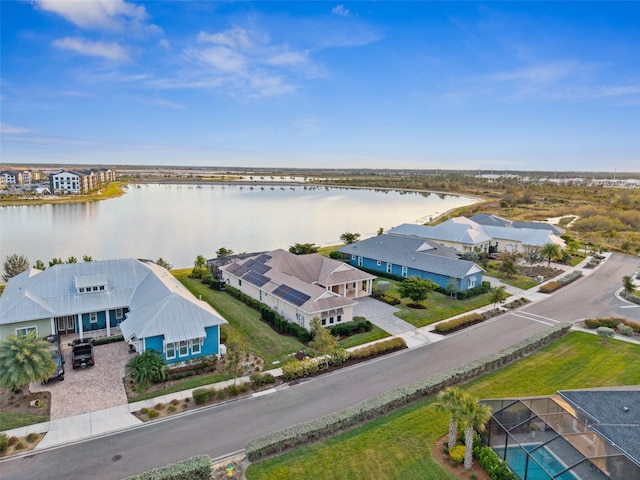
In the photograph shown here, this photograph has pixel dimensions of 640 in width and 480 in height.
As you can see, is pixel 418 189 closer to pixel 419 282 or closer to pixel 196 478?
pixel 419 282

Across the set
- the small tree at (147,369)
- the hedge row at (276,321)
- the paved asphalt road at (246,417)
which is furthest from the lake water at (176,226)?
the paved asphalt road at (246,417)

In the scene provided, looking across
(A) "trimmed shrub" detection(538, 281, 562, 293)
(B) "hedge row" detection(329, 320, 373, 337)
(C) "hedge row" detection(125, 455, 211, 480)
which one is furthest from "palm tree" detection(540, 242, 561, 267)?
(C) "hedge row" detection(125, 455, 211, 480)

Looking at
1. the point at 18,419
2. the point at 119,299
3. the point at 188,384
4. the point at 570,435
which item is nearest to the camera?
the point at 570,435

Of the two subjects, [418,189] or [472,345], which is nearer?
[472,345]

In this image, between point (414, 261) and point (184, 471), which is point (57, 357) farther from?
point (414, 261)

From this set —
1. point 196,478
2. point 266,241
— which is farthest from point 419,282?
point 266,241

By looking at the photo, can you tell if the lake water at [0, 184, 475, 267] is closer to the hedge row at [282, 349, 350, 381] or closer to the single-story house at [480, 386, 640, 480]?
the hedge row at [282, 349, 350, 381]

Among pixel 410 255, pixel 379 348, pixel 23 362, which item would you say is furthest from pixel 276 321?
pixel 410 255
